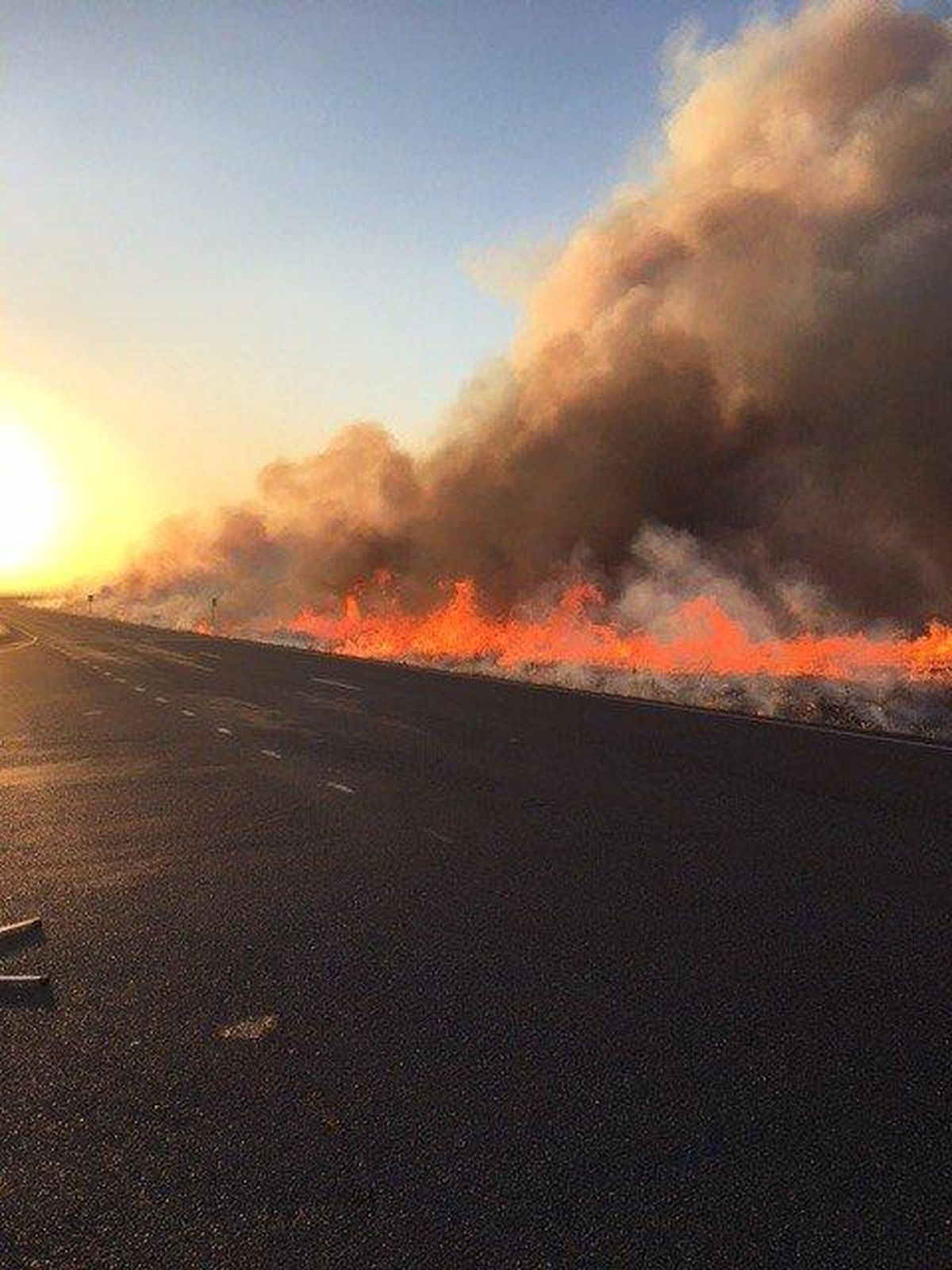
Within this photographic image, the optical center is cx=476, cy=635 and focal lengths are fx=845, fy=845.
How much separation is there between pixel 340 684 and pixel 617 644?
342 inches

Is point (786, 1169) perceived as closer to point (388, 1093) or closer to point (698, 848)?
point (388, 1093)

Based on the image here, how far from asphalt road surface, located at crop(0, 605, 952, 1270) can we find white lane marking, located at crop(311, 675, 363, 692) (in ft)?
31.1

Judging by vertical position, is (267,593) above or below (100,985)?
above

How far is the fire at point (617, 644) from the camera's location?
17906 millimetres

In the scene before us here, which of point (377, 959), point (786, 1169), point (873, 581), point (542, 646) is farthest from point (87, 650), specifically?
point (786, 1169)

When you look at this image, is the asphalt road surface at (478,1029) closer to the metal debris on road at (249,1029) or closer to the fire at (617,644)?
the metal debris on road at (249,1029)

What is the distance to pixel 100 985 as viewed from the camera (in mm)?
3615

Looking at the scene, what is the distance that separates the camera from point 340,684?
718 inches

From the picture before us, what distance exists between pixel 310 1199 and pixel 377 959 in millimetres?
1650

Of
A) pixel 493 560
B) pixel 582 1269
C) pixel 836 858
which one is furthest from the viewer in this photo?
pixel 493 560

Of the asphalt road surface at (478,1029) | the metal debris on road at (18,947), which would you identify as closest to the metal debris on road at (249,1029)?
the asphalt road surface at (478,1029)

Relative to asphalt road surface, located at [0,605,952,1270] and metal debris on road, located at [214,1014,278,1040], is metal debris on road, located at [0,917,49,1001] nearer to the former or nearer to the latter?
asphalt road surface, located at [0,605,952,1270]

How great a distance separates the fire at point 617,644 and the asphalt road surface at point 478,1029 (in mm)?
11101

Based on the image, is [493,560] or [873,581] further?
[493,560]
